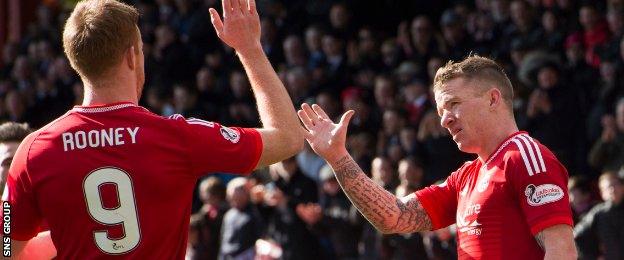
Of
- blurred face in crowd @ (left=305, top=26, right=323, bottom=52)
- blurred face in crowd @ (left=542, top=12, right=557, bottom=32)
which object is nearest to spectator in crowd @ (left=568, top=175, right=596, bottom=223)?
blurred face in crowd @ (left=542, top=12, right=557, bottom=32)

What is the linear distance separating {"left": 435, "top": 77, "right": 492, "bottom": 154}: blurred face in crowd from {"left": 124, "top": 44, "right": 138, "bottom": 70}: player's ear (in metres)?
1.65

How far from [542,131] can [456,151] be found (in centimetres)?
87

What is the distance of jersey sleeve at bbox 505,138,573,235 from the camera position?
4.68 m

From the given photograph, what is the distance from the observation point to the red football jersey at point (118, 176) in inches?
157

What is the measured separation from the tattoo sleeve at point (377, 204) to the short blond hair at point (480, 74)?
555 millimetres

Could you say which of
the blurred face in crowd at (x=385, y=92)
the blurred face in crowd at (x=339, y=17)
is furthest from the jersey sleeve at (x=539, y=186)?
the blurred face in crowd at (x=339, y=17)

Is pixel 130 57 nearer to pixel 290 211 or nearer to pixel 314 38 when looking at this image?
pixel 290 211

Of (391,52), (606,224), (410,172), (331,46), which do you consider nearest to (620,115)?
(606,224)

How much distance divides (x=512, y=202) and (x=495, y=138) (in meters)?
0.39

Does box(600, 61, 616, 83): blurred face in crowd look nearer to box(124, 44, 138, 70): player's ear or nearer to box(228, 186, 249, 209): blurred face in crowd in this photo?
box(228, 186, 249, 209): blurred face in crowd

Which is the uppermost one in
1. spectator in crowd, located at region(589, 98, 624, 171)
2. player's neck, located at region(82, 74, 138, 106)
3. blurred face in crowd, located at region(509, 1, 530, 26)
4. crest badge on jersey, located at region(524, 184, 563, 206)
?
blurred face in crowd, located at region(509, 1, 530, 26)

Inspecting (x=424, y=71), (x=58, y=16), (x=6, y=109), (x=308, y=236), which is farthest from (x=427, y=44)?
(x=58, y=16)

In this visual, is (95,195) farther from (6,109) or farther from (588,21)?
(6,109)

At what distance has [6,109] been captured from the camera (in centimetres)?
1838
